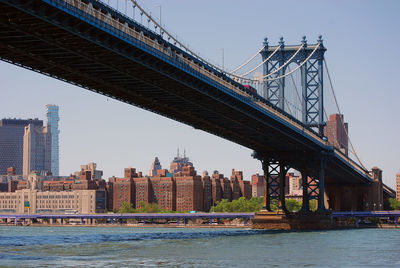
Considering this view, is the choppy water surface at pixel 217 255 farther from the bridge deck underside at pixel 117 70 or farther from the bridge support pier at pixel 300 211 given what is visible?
the bridge support pier at pixel 300 211

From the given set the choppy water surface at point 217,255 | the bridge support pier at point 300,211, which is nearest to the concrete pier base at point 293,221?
the bridge support pier at point 300,211

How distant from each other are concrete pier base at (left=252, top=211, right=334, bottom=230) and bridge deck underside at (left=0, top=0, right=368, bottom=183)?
13671 mm

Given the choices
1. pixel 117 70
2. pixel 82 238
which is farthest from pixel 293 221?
pixel 117 70

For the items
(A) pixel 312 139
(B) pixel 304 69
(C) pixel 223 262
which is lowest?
(C) pixel 223 262

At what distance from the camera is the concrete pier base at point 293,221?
3831 inches

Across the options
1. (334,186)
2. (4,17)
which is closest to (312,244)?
(4,17)

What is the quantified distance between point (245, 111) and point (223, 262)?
3222 cm

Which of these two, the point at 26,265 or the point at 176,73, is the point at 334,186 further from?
the point at 26,265

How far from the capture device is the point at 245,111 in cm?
7681

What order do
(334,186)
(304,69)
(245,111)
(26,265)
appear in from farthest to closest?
(334,186) < (304,69) < (245,111) < (26,265)

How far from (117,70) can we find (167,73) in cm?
483

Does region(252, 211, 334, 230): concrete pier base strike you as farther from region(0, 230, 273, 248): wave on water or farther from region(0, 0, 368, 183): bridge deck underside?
region(0, 0, 368, 183): bridge deck underside

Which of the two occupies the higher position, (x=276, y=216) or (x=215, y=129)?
(x=215, y=129)

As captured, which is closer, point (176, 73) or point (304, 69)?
point (176, 73)
